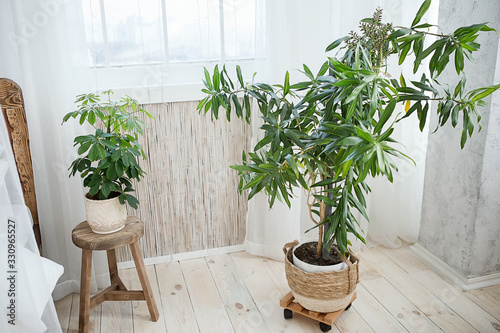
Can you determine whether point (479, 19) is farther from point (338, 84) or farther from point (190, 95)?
point (190, 95)

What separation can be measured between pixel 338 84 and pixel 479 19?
3.37 ft

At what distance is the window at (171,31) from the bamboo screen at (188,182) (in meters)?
0.26

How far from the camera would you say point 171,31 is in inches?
90.0

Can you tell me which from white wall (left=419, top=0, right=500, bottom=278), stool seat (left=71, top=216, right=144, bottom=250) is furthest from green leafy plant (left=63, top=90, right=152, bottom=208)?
white wall (left=419, top=0, right=500, bottom=278)

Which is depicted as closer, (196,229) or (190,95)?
(190,95)

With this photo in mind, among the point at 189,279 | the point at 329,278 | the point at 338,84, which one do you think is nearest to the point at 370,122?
the point at 338,84

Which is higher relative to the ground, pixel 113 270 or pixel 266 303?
pixel 113 270

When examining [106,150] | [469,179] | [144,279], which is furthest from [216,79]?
[469,179]

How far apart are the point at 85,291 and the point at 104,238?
25cm

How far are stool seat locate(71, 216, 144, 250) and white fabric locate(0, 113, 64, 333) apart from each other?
0.34m

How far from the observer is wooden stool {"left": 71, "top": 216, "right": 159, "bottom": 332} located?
1.89 meters

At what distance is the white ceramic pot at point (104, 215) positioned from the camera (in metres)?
1.90

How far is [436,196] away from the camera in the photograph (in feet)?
8.02

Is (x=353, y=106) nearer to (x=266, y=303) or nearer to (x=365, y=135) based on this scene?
(x=365, y=135)
